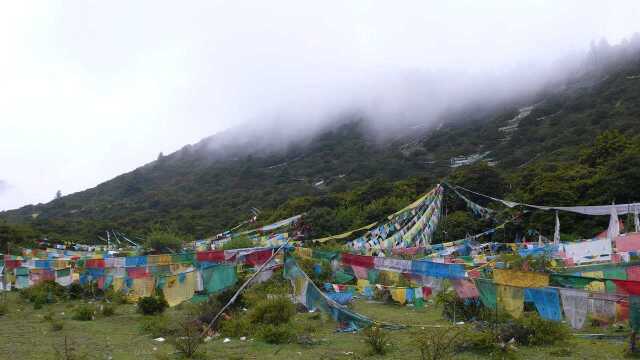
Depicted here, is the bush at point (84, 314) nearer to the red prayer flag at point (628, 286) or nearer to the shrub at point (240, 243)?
the red prayer flag at point (628, 286)

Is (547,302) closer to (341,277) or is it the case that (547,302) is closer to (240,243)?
(341,277)

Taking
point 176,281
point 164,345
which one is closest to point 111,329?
point 176,281

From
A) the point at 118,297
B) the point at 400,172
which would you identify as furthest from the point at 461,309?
the point at 400,172

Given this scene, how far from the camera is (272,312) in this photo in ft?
48.3

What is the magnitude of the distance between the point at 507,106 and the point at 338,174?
156ft

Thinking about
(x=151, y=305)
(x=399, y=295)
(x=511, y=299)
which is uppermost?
(x=511, y=299)

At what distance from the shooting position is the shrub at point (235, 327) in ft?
45.7

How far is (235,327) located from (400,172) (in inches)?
3541

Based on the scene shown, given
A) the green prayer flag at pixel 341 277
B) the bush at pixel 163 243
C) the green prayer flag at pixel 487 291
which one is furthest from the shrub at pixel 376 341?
the bush at pixel 163 243

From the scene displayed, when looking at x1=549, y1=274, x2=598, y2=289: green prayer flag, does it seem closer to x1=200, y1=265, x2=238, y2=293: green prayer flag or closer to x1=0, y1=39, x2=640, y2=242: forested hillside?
x1=200, y1=265, x2=238, y2=293: green prayer flag

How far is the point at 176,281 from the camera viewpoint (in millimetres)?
17219

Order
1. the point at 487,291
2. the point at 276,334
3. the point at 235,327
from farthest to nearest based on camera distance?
the point at 235,327
the point at 276,334
the point at 487,291

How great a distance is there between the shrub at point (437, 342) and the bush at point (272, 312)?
3462 millimetres

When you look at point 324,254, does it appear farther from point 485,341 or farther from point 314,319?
point 485,341
